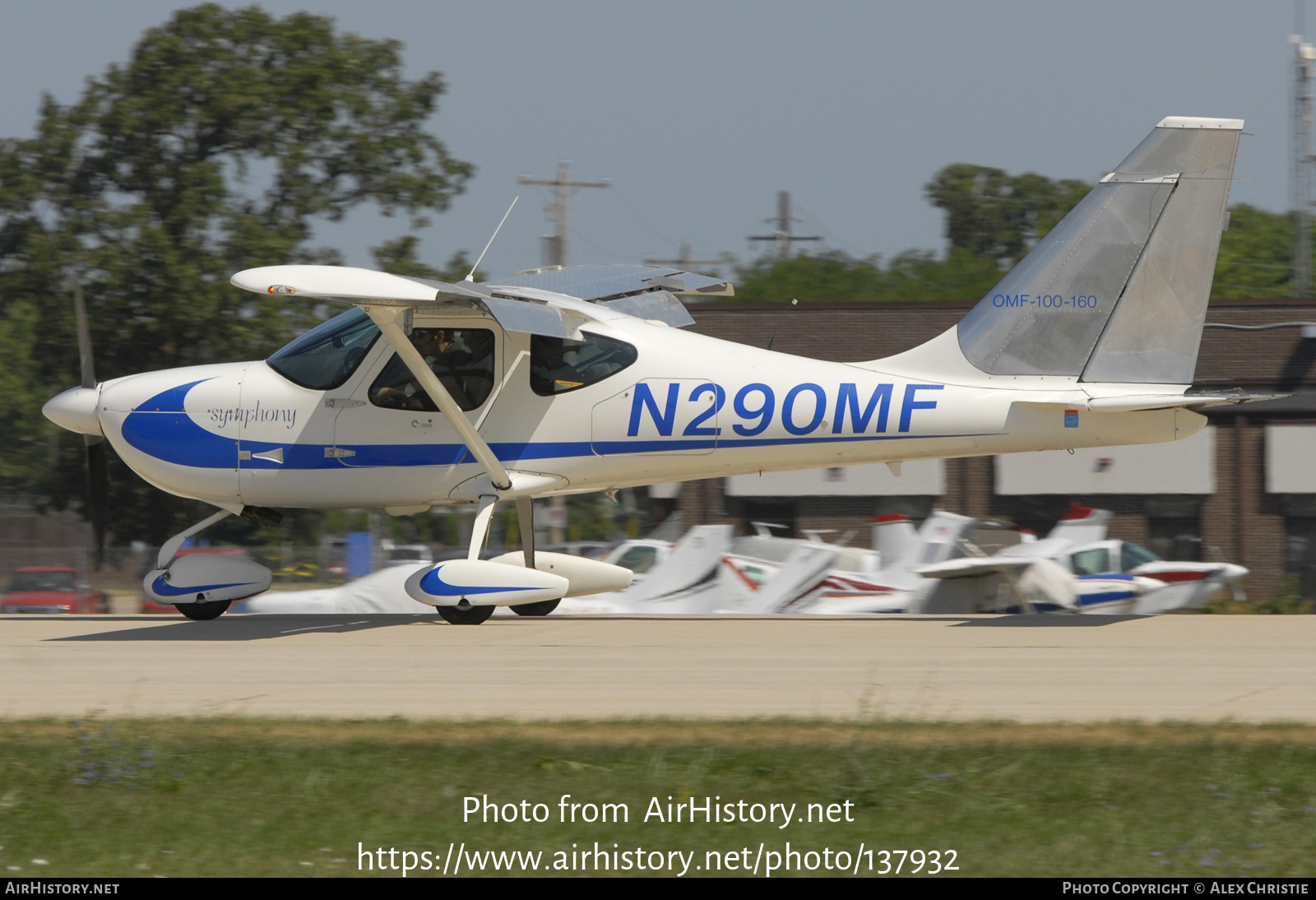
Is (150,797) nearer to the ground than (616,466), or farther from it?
nearer to the ground

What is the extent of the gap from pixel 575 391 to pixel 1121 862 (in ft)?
24.8

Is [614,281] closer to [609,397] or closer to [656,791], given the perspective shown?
[609,397]

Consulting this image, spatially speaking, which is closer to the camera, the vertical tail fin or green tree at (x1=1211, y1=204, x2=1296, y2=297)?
the vertical tail fin

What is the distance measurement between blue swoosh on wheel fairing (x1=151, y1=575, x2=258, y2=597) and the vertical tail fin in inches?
259

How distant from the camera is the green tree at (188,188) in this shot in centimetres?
2839

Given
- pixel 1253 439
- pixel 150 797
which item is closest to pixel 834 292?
pixel 1253 439

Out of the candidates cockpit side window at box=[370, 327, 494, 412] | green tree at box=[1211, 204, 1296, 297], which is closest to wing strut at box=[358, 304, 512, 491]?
cockpit side window at box=[370, 327, 494, 412]

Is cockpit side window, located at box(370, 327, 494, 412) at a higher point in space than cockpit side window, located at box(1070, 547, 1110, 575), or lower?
higher

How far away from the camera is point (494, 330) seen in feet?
38.7

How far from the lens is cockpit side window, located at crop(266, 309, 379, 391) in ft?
39.3

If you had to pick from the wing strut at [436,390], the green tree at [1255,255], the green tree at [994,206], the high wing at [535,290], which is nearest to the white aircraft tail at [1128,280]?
the high wing at [535,290]

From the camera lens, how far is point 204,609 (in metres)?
12.5

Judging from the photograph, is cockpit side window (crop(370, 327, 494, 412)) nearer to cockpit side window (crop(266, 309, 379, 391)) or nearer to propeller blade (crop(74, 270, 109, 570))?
cockpit side window (crop(266, 309, 379, 391))

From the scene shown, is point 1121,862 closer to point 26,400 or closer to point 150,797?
point 150,797
